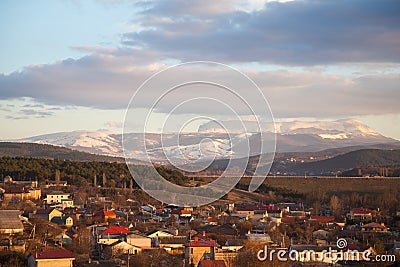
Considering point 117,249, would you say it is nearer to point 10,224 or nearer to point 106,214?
point 10,224

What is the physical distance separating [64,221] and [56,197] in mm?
8622

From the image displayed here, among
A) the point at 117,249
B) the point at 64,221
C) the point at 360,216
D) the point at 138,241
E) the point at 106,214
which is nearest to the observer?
the point at 117,249

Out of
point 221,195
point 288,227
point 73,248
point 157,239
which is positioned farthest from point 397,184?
point 73,248

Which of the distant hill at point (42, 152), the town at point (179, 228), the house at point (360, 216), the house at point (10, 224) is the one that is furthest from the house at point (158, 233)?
the distant hill at point (42, 152)

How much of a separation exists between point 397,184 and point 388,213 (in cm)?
1362

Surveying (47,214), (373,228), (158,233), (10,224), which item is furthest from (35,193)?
(373,228)

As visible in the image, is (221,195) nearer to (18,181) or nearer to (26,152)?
(18,181)

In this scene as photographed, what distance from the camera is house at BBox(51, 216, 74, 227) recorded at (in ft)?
90.2

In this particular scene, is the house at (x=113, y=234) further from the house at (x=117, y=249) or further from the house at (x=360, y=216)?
the house at (x=360, y=216)

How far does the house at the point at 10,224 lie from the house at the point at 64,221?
15.8 ft

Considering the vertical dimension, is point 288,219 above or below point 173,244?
below

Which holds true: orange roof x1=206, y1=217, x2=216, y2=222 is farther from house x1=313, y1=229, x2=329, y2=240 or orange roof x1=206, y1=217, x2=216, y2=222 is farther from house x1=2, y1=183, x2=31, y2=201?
house x1=2, y1=183, x2=31, y2=201

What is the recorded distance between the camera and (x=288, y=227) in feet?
89.9

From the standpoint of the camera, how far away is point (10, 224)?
2144cm
